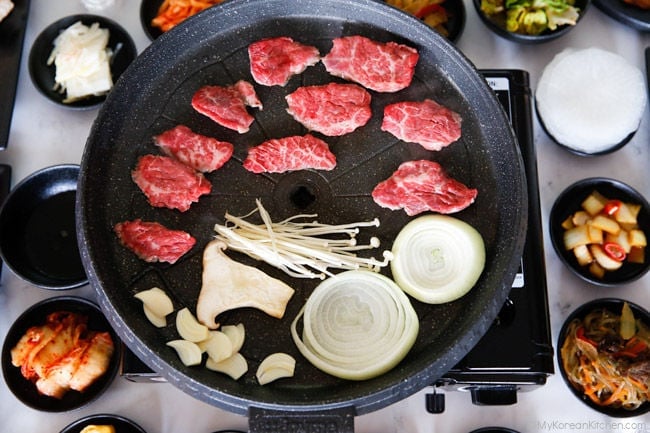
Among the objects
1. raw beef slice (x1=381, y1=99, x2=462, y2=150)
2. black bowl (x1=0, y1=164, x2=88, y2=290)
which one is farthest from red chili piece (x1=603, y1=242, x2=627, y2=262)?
black bowl (x1=0, y1=164, x2=88, y2=290)

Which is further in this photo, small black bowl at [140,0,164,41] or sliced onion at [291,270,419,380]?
small black bowl at [140,0,164,41]

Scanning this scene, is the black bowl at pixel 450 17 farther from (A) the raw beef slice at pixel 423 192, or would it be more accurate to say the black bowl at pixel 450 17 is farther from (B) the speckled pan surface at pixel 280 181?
(A) the raw beef slice at pixel 423 192

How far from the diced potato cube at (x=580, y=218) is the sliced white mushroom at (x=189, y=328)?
1340 millimetres

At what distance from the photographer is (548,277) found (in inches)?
95.7

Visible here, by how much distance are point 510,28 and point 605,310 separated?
1116mm

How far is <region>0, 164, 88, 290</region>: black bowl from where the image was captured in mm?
2275

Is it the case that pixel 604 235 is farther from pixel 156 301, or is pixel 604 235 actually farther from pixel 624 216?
pixel 156 301

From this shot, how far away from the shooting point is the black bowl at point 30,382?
2145 mm

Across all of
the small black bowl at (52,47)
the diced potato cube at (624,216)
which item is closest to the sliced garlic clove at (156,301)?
the small black bowl at (52,47)

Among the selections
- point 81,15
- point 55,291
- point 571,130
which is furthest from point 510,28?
point 55,291

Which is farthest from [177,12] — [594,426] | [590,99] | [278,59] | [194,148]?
[594,426]

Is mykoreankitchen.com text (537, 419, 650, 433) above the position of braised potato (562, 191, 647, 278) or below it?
below

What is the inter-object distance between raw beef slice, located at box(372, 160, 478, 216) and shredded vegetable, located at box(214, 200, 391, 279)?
0.09 meters

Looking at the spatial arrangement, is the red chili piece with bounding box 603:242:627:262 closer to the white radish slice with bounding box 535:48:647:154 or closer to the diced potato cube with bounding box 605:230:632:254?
the diced potato cube with bounding box 605:230:632:254
